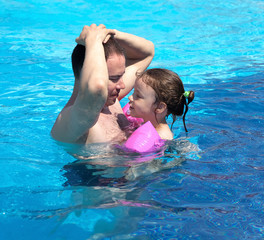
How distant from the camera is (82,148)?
3.57 meters

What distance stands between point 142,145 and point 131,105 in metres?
0.64

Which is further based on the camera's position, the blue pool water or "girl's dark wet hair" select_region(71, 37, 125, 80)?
"girl's dark wet hair" select_region(71, 37, 125, 80)

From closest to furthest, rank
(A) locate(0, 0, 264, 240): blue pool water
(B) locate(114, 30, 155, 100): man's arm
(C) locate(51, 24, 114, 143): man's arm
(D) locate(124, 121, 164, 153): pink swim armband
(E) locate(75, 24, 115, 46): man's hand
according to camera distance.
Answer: (C) locate(51, 24, 114, 143): man's arm < (A) locate(0, 0, 264, 240): blue pool water < (E) locate(75, 24, 115, 46): man's hand < (D) locate(124, 121, 164, 153): pink swim armband < (B) locate(114, 30, 155, 100): man's arm

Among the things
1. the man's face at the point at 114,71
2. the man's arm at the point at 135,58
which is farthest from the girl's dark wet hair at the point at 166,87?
the man's face at the point at 114,71

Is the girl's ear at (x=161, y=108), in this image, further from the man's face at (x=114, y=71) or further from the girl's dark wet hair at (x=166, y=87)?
the man's face at (x=114, y=71)

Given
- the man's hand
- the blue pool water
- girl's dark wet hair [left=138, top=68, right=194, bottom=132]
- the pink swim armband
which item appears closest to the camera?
the blue pool water

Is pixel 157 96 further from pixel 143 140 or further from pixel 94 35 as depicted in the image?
pixel 94 35

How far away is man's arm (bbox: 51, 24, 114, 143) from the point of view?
2.89 m

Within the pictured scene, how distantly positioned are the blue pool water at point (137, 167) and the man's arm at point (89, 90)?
1.15 feet

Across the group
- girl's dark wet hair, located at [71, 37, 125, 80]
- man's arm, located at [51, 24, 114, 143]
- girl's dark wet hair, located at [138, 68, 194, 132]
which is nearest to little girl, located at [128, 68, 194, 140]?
girl's dark wet hair, located at [138, 68, 194, 132]

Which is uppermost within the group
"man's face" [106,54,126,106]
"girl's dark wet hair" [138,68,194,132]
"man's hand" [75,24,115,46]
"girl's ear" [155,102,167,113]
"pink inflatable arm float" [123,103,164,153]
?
"man's hand" [75,24,115,46]

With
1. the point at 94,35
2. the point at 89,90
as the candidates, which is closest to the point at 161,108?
the point at 94,35

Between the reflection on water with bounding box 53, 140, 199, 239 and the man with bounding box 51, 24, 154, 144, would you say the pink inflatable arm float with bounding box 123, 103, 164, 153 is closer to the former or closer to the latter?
the reflection on water with bounding box 53, 140, 199, 239

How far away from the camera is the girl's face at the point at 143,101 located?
13.6 feet
